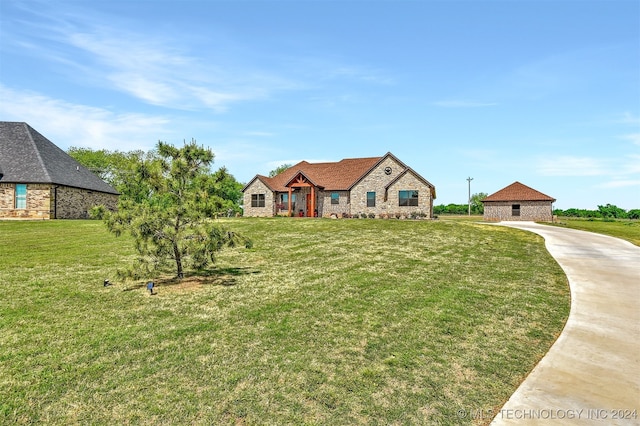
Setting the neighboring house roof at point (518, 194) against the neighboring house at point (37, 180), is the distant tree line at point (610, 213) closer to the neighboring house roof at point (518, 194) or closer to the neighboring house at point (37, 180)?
the neighboring house roof at point (518, 194)

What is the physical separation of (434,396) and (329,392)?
1.42m

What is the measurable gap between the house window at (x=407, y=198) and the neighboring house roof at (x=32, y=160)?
1317 inches

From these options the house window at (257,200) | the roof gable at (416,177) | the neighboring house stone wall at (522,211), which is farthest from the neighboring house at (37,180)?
the neighboring house stone wall at (522,211)

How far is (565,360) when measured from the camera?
5645 millimetres

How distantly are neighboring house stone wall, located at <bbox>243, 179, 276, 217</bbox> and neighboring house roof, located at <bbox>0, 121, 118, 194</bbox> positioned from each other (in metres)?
16.6

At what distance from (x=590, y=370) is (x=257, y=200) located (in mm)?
37085

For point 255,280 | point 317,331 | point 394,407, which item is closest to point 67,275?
point 255,280

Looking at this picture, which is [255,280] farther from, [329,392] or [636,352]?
[636,352]

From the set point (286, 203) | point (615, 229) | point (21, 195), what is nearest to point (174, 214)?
point (286, 203)

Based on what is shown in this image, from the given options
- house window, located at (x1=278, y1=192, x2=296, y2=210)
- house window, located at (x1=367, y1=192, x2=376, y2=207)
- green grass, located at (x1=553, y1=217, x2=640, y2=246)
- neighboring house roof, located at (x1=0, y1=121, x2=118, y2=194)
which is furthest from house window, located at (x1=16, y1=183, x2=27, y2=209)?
green grass, located at (x1=553, y1=217, x2=640, y2=246)

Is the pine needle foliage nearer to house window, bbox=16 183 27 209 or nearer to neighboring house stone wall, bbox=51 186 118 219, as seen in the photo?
neighboring house stone wall, bbox=51 186 118 219

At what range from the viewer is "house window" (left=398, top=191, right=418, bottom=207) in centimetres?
Result: 3650

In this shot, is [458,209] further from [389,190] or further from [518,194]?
[389,190]

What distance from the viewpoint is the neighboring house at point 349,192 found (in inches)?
1439
